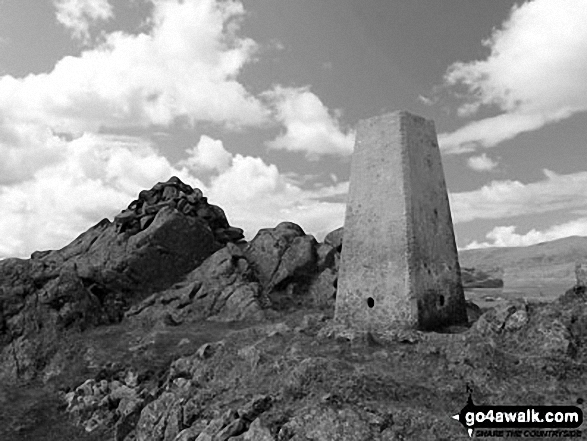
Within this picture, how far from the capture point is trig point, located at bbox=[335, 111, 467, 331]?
66.2 ft

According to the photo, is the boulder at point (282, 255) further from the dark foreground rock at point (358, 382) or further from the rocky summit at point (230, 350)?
the dark foreground rock at point (358, 382)

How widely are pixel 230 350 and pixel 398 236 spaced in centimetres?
804

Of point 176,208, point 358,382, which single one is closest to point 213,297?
point 176,208

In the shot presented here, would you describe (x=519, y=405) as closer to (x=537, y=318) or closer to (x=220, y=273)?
(x=537, y=318)

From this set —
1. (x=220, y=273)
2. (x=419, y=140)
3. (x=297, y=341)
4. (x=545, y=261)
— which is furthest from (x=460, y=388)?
(x=545, y=261)

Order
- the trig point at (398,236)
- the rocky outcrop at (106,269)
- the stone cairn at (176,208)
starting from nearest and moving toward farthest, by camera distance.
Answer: the trig point at (398,236), the rocky outcrop at (106,269), the stone cairn at (176,208)

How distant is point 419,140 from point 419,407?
1151 centimetres

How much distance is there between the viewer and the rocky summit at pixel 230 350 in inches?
587

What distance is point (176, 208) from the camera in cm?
4259

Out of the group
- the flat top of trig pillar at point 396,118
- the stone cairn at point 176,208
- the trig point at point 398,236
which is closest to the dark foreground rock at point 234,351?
the stone cairn at point 176,208

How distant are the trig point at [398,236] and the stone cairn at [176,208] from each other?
881 inches

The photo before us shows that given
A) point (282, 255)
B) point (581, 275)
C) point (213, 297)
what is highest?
point (282, 255)

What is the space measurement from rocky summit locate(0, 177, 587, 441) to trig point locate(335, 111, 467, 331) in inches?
49.8

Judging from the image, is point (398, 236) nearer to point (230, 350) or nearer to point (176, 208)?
point (230, 350)
